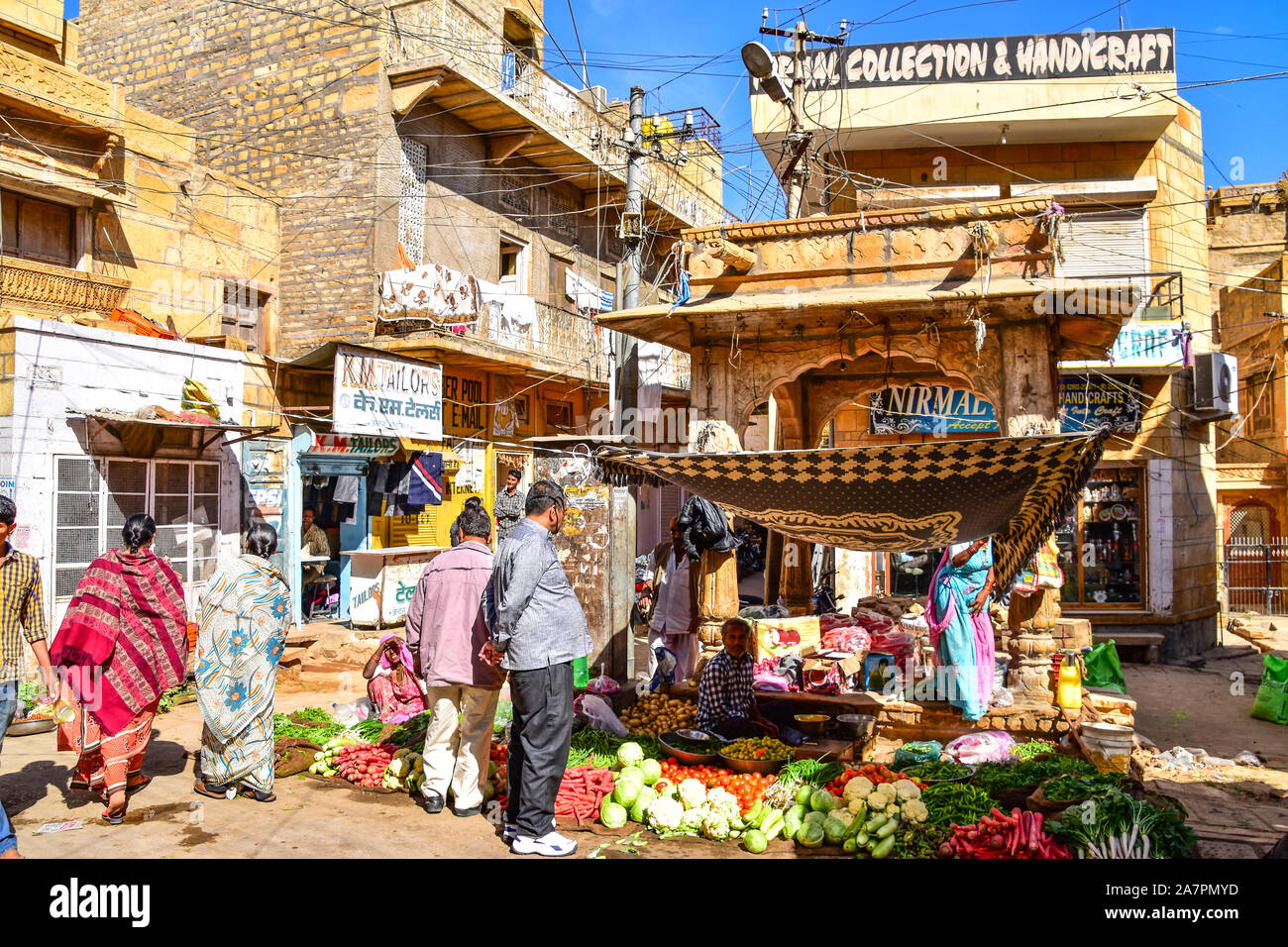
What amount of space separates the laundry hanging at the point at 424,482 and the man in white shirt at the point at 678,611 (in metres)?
7.09

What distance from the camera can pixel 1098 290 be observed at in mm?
6504

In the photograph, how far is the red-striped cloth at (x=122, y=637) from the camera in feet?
16.7

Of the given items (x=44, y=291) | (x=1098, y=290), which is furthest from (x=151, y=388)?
(x=1098, y=290)

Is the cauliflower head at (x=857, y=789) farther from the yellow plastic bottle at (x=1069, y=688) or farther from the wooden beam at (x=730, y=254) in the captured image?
the wooden beam at (x=730, y=254)

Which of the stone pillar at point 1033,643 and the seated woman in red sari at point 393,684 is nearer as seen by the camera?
the seated woman in red sari at point 393,684

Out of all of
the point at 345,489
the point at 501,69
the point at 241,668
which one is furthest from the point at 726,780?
the point at 501,69

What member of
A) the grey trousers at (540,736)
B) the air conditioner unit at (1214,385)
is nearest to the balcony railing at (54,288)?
the grey trousers at (540,736)

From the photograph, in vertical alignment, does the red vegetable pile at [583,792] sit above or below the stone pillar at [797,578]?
below

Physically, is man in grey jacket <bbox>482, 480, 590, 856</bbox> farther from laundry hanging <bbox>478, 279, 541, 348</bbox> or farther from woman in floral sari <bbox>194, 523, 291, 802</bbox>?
laundry hanging <bbox>478, 279, 541, 348</bbox>

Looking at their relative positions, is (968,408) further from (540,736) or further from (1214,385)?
(540,736)

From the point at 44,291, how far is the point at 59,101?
2885mm

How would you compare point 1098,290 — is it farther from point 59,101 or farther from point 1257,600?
point 1257,600

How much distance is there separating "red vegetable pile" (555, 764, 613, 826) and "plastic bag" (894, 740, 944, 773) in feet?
7.13

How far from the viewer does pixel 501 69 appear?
18.1 m
